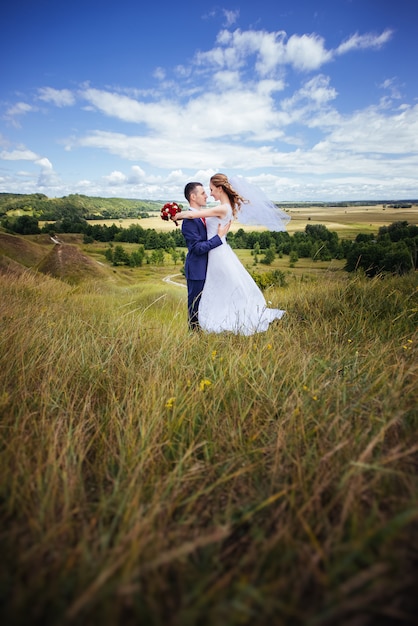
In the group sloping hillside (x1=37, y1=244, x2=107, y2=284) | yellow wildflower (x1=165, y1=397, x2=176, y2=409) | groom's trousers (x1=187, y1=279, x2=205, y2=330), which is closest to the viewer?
yellow wildflower (x1=165, y1=397, x2=176, y2=409)

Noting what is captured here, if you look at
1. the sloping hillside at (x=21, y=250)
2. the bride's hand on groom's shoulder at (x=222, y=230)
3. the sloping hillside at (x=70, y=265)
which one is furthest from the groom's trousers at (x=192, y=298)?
the sloping hillside at (x=21, y=250)

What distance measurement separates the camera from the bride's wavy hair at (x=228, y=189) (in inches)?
207

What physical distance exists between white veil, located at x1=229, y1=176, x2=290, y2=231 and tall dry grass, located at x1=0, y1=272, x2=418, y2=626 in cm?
369

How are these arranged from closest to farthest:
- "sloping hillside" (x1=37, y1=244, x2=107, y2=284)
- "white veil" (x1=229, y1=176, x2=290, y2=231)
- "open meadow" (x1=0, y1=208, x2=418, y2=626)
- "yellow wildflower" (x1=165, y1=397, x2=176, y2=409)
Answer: "open meadow" (x1=0, y1=208, x2=418, y2=626) < "yellow wildflower" (x1=165, y1=397, x2=176, y2=409) < "white veil" (x1=229, y1=176, x2=290, y2=231) < "sloping hillside" (x1=37, y1=244, x2=107, y2=284)

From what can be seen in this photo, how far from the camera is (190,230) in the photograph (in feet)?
17.0

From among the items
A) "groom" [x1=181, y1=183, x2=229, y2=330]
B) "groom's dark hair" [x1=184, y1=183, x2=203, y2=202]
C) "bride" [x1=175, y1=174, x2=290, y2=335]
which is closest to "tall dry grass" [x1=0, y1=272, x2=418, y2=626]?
"bride" [x1=175, y1=174, x2=290, y2=335]

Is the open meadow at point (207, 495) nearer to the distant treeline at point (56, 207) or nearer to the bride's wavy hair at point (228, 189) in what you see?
the bride's wavy hair at point (228, 189)

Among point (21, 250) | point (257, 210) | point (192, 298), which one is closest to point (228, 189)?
point (257, 210)

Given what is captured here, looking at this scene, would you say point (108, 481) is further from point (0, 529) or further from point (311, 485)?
point (311, 485)

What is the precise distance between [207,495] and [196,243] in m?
4.15

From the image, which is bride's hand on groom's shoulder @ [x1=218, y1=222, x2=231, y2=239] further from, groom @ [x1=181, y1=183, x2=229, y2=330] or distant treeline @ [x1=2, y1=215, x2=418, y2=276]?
distant treeline @ [x1=2, y1=215, x2=418, y2=276]

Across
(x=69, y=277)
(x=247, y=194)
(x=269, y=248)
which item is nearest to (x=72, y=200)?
(x=269, y=248)

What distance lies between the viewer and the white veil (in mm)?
5816

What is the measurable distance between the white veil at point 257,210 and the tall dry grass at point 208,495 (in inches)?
145
